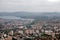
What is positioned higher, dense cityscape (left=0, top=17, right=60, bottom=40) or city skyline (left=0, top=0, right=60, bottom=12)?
city skyline (left=0, top=0, right=60, bottom=12)

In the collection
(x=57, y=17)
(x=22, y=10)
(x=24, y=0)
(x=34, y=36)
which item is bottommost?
(x=34, y=36)

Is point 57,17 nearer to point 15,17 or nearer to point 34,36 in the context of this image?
point 34,36

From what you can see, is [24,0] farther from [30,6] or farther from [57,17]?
[57,17]

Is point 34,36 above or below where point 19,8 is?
below

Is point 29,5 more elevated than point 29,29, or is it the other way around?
point 29,5

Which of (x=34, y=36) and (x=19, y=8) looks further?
(x=19, y=8)

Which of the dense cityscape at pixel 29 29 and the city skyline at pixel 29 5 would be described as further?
the city skyline at pixel 29 5

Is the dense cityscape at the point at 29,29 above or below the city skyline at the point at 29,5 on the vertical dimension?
below

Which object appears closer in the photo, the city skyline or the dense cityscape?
the dense cityscape

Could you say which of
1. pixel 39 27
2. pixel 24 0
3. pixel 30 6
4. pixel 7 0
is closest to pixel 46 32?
pixel 39 27
